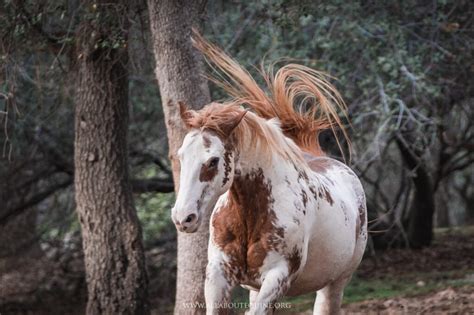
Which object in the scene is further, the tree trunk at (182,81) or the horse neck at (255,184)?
the tree trunk at (182,81)

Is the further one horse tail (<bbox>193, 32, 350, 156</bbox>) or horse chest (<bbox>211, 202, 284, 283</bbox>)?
horse tail (<bbox>193, 32, 350, 156</bbox>)

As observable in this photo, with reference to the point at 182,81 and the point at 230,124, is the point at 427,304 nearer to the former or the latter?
the point at 182,81

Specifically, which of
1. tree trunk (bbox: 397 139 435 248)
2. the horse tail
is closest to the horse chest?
the horse tail

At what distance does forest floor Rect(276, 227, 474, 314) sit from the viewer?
30.6 feet

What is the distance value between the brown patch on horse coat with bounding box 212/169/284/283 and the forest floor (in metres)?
4.08

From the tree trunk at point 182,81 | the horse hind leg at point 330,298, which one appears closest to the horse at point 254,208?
the horse hind leg at point 330,298

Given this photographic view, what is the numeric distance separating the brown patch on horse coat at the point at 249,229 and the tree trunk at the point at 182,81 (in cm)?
205

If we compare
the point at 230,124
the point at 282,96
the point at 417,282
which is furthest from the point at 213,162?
the point at 417,282

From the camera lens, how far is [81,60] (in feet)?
30.1

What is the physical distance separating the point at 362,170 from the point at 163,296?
11.3 ft

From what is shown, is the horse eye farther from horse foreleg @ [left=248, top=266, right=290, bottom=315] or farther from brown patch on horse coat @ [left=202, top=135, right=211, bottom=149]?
horse foreleg @ [left=248, top=266, right=290, bottom=315]

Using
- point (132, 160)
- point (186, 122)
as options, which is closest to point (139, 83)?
point (132, 160)

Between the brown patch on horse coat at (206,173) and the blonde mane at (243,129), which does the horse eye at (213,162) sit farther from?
the blonde mane at (243,129)

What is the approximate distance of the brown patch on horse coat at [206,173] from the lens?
4598mm
